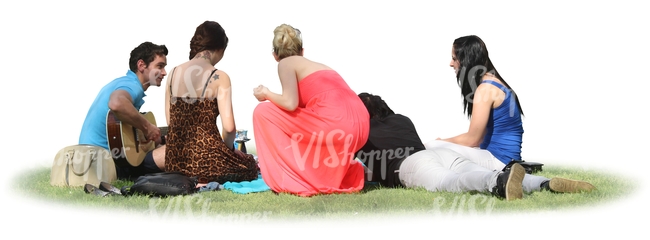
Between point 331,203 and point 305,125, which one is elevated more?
point 305,125

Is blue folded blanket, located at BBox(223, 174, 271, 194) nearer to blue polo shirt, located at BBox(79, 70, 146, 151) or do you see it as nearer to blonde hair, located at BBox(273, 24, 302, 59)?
blonde hair, located at BBox(273, 24, 302, 59)

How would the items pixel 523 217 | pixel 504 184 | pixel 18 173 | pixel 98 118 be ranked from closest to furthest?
pixel 523 217, pixel 504 184, pixel 98 118, pixel 18 173

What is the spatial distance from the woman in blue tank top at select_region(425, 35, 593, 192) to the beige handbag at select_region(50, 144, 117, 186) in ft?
12.5

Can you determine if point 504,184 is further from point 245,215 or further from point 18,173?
point 18,173

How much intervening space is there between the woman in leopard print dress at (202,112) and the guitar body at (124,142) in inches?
25.7

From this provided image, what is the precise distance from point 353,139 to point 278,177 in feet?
2.97

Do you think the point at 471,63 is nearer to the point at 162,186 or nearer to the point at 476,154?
the point at 476,154

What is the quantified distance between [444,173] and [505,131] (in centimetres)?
151

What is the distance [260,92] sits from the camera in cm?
838

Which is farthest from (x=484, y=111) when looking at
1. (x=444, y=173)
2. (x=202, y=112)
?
(x=202, y=112)

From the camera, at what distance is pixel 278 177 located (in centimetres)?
842

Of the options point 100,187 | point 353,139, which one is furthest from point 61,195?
point 353,139

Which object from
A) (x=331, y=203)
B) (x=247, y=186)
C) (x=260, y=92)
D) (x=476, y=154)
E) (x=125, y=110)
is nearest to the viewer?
(x=331, y=203)

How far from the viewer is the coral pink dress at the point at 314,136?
8.28m
